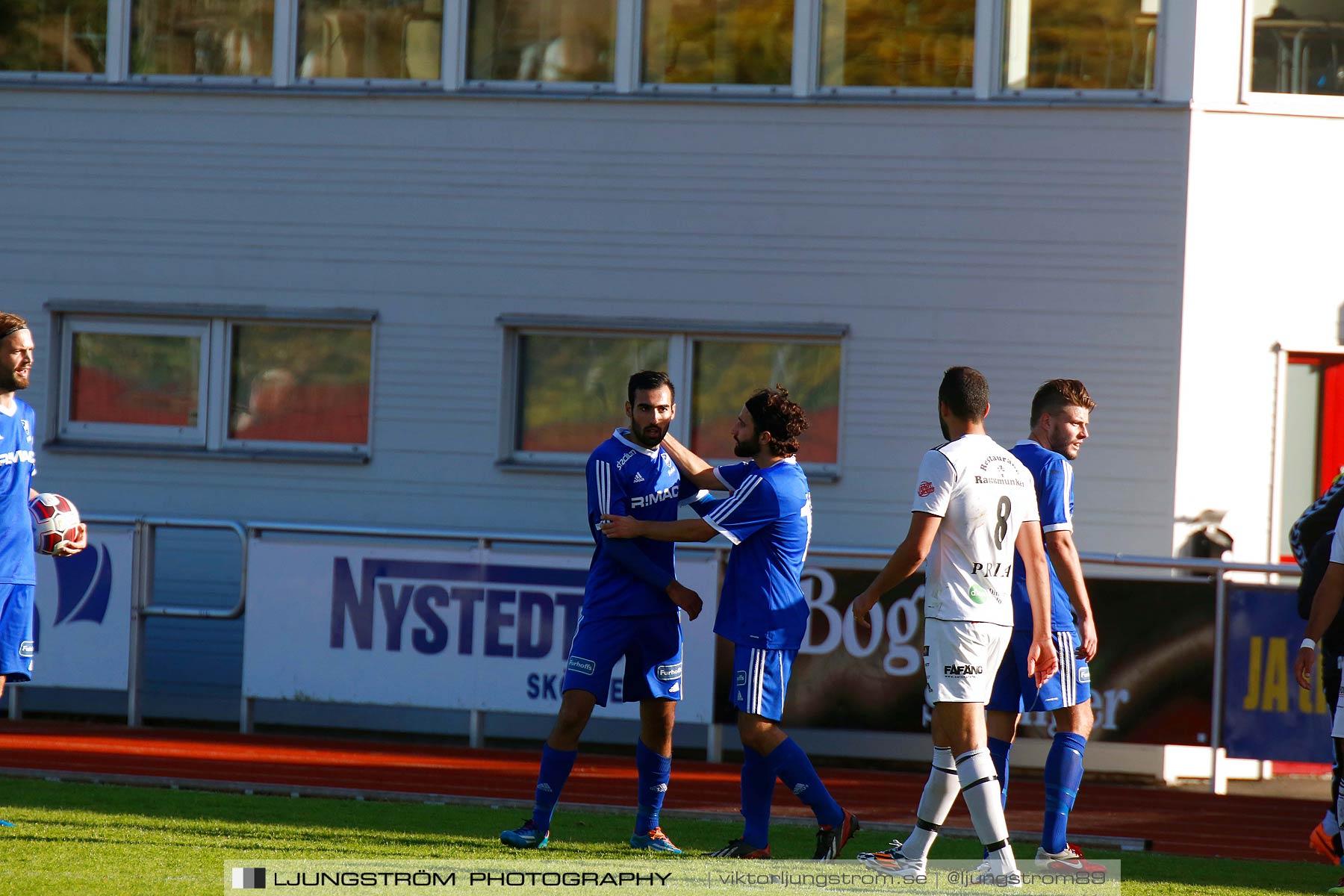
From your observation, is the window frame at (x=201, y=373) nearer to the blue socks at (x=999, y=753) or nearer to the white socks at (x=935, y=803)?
the blue socks at (x=999, y=753)

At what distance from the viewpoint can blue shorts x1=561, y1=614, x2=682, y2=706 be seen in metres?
6.93

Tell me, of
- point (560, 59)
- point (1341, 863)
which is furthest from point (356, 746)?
point (1341, 863)

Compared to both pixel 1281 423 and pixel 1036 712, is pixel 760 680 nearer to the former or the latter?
pixel 1036 712

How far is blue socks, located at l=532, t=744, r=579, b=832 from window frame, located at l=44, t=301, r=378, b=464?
5.78m

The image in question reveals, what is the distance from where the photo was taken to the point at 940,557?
6.12m

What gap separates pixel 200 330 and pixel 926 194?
624 cm

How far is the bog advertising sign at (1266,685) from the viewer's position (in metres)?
9.65

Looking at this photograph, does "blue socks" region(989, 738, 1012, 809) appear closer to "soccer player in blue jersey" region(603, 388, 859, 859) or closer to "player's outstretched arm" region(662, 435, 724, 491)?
"soccer player in blue jersey" region(603, 388, 859, 859)

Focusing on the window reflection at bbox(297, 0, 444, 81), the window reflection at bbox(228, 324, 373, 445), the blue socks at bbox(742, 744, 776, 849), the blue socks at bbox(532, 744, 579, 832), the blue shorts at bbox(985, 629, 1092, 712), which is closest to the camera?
the blue shorts at bbox(985, 629, 1092, 712)

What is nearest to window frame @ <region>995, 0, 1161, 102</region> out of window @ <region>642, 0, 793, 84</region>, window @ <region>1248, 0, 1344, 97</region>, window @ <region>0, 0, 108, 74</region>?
window @ <region>1248, 0, 1344, 97</region>

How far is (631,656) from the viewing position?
702cm

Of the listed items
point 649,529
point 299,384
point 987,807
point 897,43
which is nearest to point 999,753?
point 987,807

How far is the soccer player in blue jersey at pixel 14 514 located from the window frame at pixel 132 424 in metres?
5.56

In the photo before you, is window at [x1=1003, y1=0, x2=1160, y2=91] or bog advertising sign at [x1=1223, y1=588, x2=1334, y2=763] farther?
window at [x1=1003, y1=0, x2=1160, y2=91]
